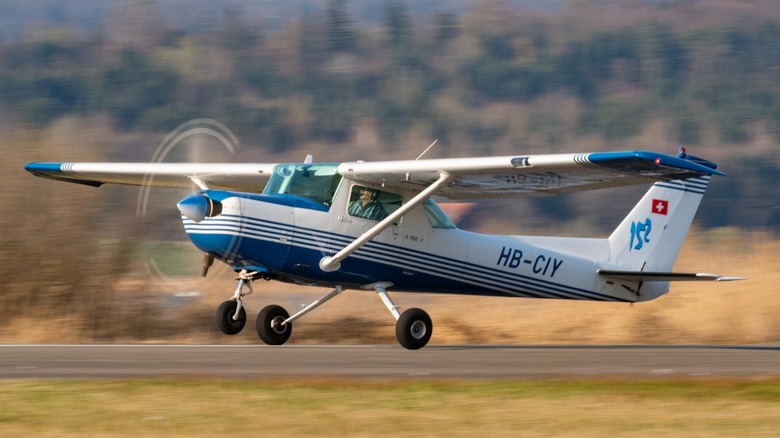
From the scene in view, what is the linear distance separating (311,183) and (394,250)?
4.49ft

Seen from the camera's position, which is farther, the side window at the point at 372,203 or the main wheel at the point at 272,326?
the main wheel at the point at 272,326

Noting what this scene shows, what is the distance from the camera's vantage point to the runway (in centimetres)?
1059

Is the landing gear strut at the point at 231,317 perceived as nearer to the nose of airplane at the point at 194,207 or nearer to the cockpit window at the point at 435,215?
the nose of airplane at the point at 194,207

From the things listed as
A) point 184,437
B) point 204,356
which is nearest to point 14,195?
point 204,356

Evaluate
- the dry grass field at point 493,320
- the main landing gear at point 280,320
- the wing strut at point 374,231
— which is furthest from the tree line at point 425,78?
the wing strut at point 374,231

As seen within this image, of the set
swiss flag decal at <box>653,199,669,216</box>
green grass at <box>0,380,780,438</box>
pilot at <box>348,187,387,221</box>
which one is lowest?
green grass at <box>0,380,780,438</box>

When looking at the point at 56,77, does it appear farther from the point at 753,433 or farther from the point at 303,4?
the point at 753,433

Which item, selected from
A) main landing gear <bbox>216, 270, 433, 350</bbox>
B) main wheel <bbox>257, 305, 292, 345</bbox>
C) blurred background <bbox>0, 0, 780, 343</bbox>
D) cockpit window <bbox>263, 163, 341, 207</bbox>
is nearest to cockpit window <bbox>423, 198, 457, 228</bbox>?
main landing gear <bbox>216, 270, 433, 350</bbox>

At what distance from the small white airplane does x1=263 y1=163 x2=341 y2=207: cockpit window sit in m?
0.01

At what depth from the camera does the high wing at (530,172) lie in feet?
41.4

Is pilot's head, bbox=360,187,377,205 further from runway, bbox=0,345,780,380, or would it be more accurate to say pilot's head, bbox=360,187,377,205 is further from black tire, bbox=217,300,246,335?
black tire, bbox=217,300,246,335

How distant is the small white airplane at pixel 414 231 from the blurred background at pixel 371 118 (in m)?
1.42

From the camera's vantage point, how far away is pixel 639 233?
1734cm

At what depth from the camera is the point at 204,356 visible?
12.7 m
